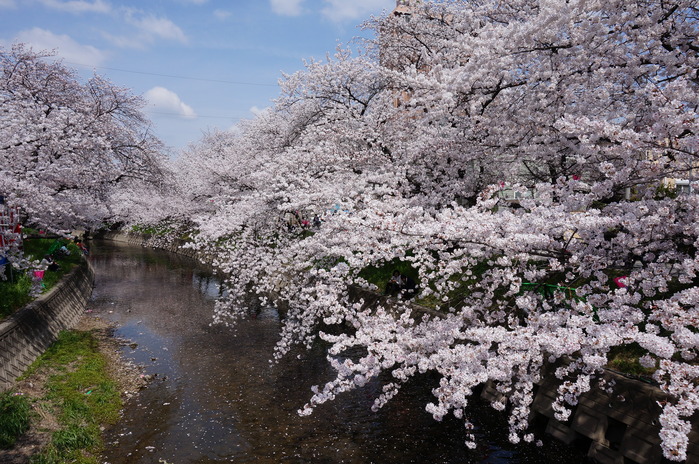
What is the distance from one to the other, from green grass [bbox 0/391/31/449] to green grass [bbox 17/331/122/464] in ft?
1.79

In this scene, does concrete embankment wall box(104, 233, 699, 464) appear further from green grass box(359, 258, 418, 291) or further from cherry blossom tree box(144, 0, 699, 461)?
green grass box(359, 258, 418, 291)

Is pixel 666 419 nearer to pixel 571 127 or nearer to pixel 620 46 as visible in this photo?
pixel 571 127

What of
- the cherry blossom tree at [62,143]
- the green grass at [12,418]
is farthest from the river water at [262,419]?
the cherry blossom tree at [62,143]

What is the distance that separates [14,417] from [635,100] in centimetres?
1233

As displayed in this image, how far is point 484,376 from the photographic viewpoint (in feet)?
17.5

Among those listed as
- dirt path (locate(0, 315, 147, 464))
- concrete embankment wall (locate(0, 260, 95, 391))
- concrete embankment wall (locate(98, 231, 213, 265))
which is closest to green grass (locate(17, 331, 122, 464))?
dirt path (locate(0, 315, 147, 464))

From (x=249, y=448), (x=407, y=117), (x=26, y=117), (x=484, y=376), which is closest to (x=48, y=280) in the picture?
A: (x=26, y=117)

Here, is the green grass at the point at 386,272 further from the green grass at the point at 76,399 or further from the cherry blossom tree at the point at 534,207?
the green grass at the point at 76,399

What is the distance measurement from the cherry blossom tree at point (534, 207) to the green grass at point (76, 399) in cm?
464

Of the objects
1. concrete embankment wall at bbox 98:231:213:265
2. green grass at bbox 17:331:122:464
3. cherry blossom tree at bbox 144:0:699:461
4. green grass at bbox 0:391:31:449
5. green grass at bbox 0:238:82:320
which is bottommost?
concrete embankment wall at bbox 98:231:213:265

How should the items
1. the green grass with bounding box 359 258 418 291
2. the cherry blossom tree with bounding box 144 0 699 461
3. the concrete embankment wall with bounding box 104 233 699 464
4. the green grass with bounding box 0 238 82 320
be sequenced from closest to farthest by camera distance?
the cherry blossom tree with bounding box 144 0 699 461, the concrete embankment wall with bounding box 104 233 699 464, the green grass with bounding box 0 238 82 320, the green grass with bounding box 359 258 418 291

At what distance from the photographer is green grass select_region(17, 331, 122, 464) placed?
805 cm

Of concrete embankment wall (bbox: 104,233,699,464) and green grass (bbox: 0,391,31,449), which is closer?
concrete embankment wall (bbox: 104,233,699,464)

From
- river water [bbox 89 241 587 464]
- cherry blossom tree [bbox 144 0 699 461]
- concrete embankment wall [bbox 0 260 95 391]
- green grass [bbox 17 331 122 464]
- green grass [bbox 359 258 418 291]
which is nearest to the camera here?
cherry blossom tree [bbox 144 0 699 461]
